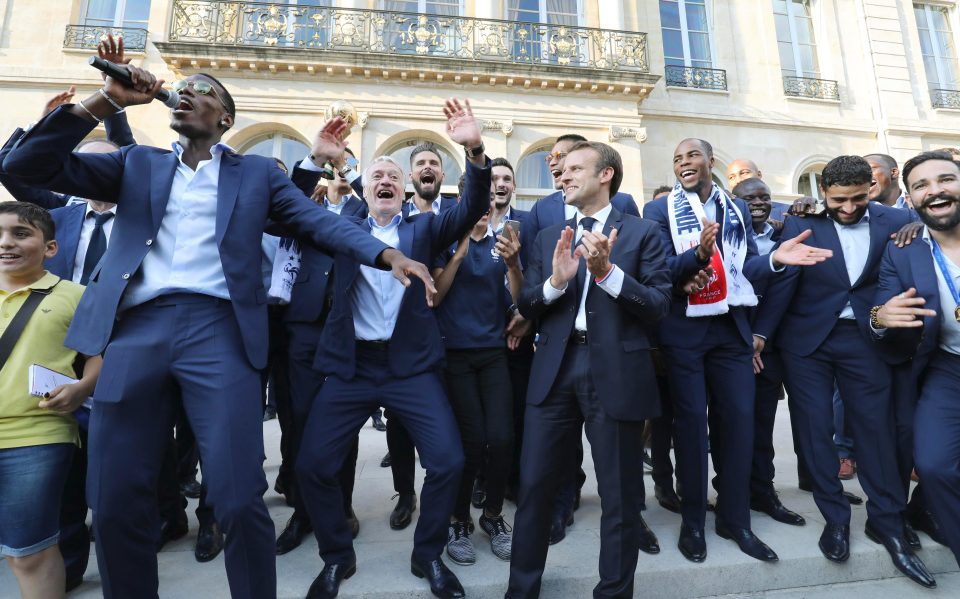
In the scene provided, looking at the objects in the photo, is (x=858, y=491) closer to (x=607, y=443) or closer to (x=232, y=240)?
(x=607, y=443)

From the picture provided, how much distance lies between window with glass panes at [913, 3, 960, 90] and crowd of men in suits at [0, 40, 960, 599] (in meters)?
15.2

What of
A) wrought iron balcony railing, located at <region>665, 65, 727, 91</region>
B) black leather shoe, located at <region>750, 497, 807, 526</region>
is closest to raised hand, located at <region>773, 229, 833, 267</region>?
black leather shoe, located at <region>750, 497, 807, 526</region>

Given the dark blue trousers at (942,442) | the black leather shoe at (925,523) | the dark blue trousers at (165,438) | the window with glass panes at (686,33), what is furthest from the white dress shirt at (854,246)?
the window with glass panes at (686,33)

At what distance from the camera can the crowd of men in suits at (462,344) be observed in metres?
1.94

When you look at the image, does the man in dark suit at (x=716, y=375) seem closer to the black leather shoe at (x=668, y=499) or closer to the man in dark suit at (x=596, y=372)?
the black leather shoe at (x=668, y=499)

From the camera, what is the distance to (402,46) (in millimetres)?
11117

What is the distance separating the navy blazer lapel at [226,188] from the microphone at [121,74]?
0.90 ft

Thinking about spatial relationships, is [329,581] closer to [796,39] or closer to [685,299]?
[685,299]

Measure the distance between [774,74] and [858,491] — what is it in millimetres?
12385

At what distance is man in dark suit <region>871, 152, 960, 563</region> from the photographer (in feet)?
8.96

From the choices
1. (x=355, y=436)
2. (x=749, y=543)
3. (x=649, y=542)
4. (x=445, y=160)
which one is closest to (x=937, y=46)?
(x=445, y=160)

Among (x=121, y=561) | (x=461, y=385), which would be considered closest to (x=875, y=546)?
(x=461, y=385)

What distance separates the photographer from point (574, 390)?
2561 mm

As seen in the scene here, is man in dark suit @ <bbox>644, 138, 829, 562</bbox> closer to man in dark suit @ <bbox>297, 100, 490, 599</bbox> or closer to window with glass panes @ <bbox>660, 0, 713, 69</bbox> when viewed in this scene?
man in dark suit @ <bbox>297, 100, 490, 599</bbox>
